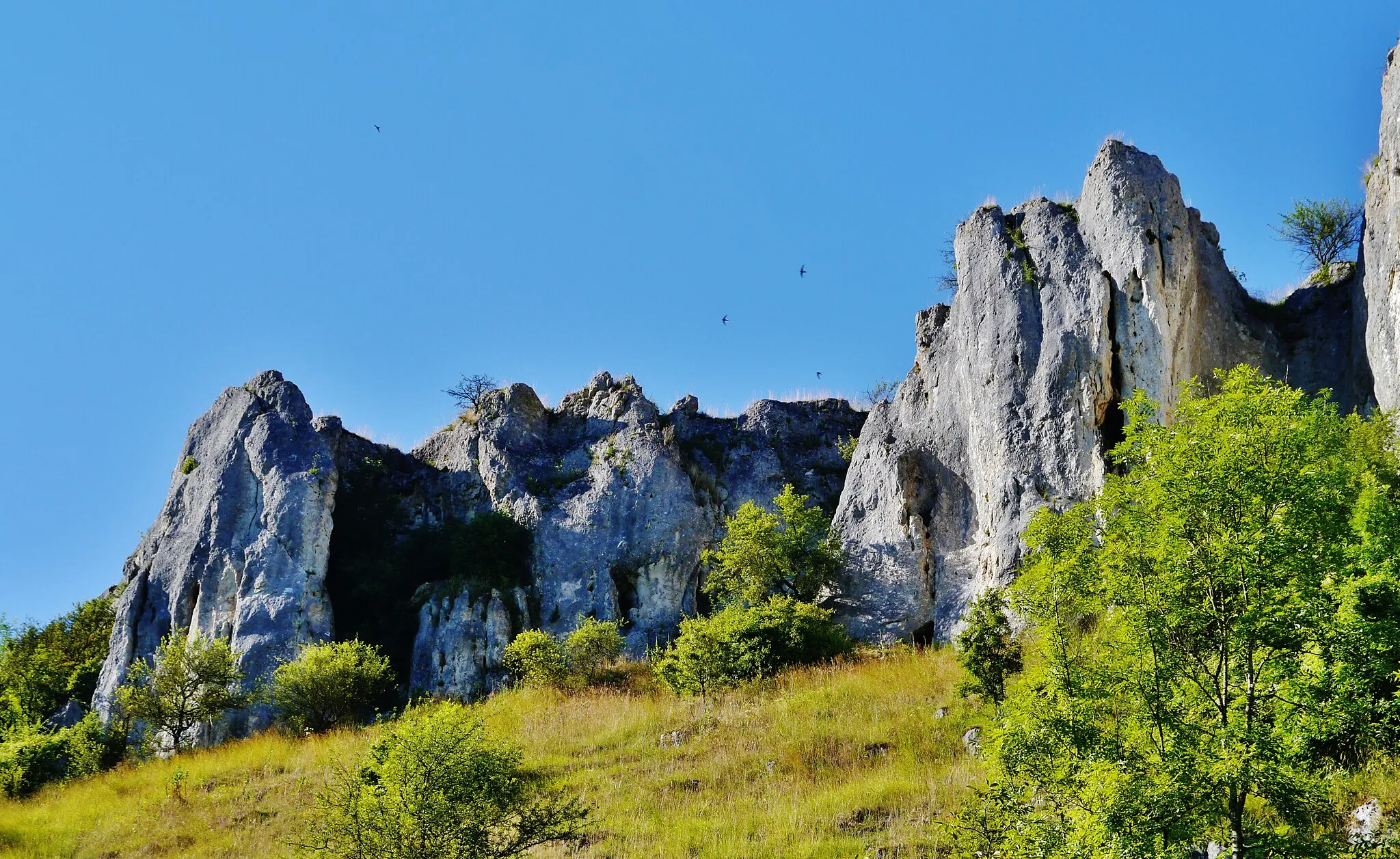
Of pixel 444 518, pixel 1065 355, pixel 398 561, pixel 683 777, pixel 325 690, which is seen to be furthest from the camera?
pixel 444 518

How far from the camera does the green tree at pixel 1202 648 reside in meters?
8.85

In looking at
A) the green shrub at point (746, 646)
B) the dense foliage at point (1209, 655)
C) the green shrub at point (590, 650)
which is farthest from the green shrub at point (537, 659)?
the dense foliage at point (1209, 655)

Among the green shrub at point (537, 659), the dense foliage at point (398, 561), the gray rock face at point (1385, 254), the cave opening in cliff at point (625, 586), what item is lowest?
the green shrub at point (537, 659)

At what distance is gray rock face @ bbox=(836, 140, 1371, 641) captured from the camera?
81.7 ft

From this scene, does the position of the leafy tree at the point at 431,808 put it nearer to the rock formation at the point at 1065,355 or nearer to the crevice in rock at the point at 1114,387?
the rock formation at the point at 1065,355

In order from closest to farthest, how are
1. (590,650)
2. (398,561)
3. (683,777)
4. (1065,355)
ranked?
(683,777) < (1065,355) < (590,650) < (398,561)

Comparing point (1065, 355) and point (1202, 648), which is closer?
point (1202, 648)

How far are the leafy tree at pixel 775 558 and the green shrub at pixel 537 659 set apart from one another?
188 inches

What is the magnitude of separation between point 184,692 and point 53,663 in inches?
338

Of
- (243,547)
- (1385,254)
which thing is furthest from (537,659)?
(1385,254)

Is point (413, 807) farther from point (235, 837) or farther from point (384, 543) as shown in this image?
point (384, 543)

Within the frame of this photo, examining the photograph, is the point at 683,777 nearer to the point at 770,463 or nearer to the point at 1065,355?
the point at 1065,355

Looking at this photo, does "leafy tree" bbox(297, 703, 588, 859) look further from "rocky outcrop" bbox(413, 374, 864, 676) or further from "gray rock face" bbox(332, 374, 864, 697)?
"rocky outcrop" bbox(413, 374, 864, 676)

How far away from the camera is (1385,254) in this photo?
2308 cm
